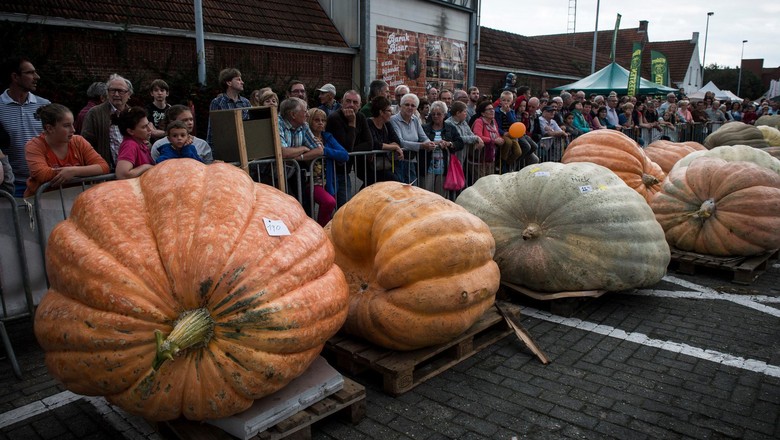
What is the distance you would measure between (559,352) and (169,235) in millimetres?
2979

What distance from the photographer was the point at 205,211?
276 cm

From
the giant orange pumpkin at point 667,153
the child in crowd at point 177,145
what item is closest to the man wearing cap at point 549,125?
the giant orange pumpkin at point 667,153

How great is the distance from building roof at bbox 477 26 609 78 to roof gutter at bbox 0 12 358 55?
28.0ft

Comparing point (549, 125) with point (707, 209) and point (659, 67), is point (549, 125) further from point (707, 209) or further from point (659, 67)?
point (659, 67)

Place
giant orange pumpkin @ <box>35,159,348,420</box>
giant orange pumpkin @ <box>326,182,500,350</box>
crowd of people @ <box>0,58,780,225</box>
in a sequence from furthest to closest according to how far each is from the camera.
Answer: crowd of people @ <box>0,58,780,225</box>
giant orange pumpkin @ <box>326,182,500,350</box>
giant orange pumpkin @ <box>35,159,348,420</box>

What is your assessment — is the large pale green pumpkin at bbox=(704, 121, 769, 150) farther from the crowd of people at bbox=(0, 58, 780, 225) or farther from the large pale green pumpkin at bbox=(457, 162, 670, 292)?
the large pale green pumpkin at bbox=(457, 162, 670, 292)

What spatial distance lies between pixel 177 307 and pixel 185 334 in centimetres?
21

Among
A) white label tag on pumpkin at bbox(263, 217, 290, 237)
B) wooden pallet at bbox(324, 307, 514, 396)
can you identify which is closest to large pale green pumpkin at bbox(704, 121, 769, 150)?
wooden pallet at bbox(324, 307, 514, 396)

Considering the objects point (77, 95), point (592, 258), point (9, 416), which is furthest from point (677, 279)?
point (77, 95)

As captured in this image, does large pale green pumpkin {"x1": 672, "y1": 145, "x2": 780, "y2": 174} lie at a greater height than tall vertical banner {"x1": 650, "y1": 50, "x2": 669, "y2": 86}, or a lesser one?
lesser

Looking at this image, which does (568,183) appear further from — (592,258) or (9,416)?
(9,416)

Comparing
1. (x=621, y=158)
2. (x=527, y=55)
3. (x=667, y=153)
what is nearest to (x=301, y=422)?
(x=621, y=158)

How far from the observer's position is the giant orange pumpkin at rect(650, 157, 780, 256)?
231 inches

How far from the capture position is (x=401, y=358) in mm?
3607
